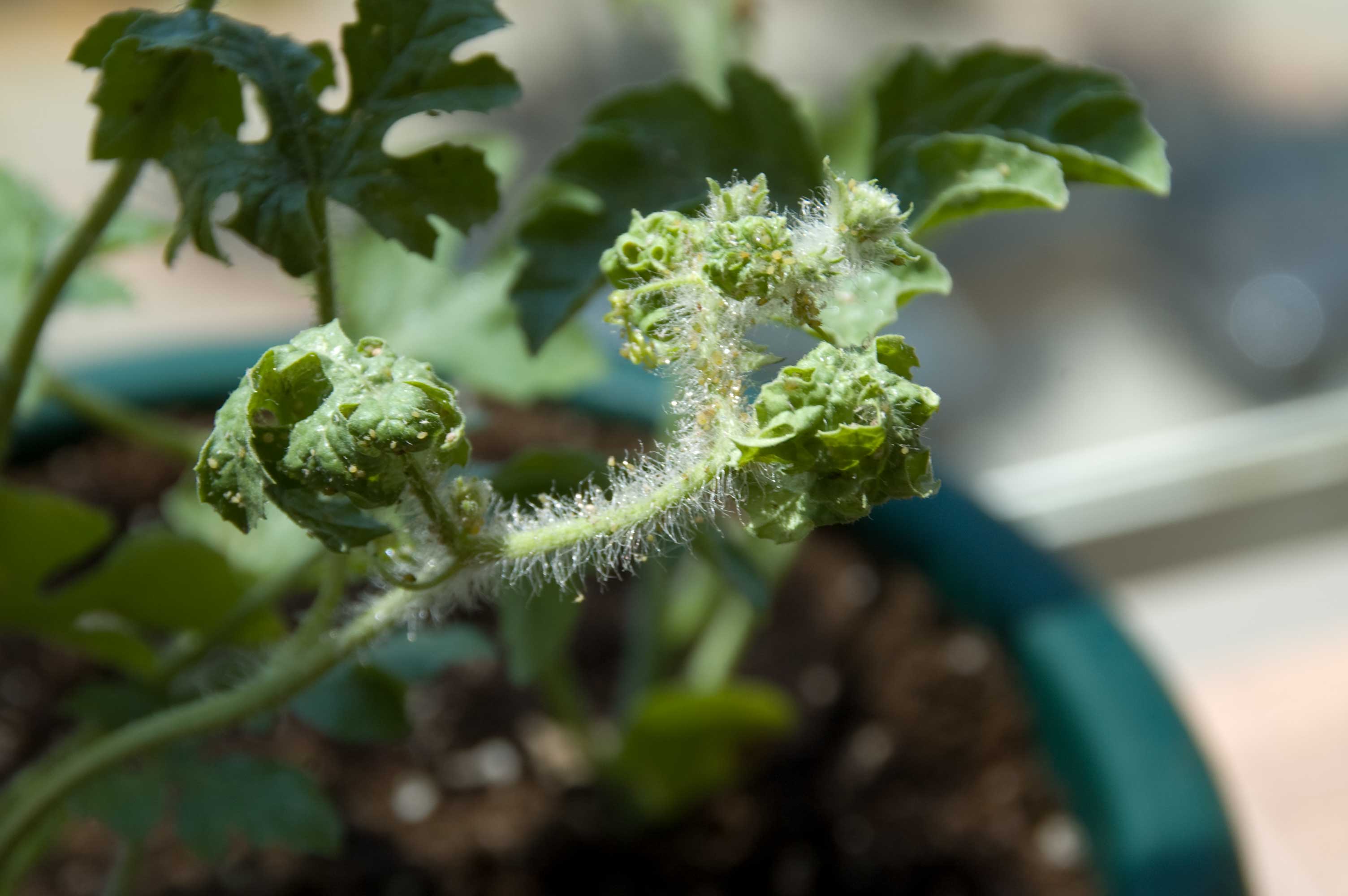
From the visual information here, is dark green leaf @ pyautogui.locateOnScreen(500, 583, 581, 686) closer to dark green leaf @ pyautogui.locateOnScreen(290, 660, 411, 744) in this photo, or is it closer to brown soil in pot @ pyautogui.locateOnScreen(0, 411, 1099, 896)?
dark green leaf @ pyautogui.locateOnScreen(290, 660, 411, 744)

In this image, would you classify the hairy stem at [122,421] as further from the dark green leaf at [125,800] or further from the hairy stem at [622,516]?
the hairy stem at [622,516]

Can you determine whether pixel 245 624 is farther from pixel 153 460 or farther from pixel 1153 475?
pixel 1153 475

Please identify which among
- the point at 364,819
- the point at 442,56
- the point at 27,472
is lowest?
the point at 27,472

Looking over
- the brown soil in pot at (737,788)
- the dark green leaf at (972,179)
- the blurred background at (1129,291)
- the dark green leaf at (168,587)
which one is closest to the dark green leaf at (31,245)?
the dark green leaf at (168,587)

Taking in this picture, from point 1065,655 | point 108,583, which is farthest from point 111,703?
point 1065,655

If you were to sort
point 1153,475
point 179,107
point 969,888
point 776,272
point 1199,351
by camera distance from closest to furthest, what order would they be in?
1. point 776,272
2. point 179,107
3. point 969,888
4. point 1153,475
5. point 1199,351

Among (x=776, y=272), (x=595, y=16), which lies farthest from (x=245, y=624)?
(x=595, y=16)

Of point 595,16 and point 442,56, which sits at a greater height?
point 595,16
